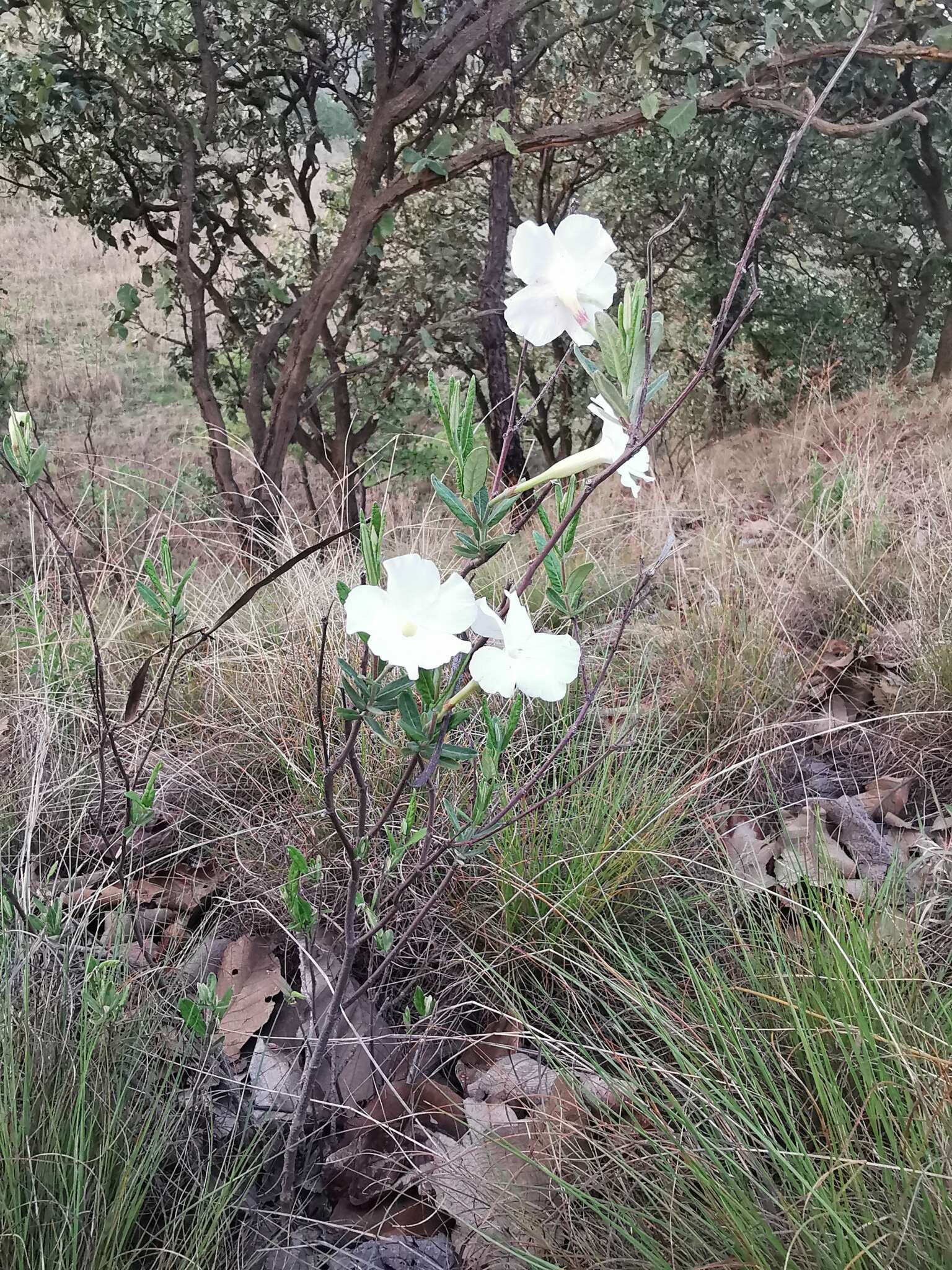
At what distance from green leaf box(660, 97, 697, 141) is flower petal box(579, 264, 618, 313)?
2477 millimetres

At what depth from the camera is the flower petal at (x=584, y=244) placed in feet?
2.49

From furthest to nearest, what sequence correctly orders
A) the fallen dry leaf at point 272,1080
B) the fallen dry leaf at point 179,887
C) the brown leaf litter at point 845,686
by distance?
the brown leaf litter at point 845,686 → the fallen dry leaf at point 179,887 → the fallen dry leaf at point 272,1080

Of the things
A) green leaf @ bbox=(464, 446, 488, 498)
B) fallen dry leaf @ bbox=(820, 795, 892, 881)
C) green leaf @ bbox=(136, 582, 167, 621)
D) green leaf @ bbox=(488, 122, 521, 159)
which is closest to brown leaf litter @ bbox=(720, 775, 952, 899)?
fallen dry leaf @ bbox=(820, 795, 892, 881)

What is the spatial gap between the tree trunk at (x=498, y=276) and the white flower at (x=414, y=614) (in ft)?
9.27

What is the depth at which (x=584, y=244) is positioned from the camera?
30.1 inches

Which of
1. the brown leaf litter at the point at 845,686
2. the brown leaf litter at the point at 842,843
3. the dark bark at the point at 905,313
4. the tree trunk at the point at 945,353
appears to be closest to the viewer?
the brown leaf litter at the point at 842,843

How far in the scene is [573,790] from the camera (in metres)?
1.54

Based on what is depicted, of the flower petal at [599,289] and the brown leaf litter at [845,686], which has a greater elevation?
the flower petal at [599,289]

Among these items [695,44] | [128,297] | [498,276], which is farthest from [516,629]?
[498,276]

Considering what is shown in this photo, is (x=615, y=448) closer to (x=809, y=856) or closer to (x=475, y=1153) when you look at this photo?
(x=475, y=1153)

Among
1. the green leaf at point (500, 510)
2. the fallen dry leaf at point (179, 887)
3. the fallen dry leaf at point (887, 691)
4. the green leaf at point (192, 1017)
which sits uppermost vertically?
the green leaf at point (500, 510)

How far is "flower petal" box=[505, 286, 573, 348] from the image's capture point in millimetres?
787

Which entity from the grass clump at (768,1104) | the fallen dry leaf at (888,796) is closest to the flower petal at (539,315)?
the grass clump at (768,1104)

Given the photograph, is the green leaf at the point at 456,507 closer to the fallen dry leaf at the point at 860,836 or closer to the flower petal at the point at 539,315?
the flower petal at the point at 539,315
